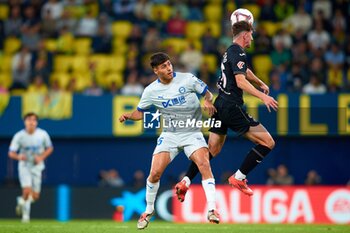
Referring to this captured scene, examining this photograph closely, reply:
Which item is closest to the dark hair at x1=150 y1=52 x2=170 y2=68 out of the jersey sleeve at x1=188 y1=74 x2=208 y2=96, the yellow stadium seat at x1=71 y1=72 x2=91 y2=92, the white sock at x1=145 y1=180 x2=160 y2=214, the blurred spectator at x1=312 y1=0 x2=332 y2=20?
the jersey sleeve at x1=188 y1=74 x2=208 y2=96

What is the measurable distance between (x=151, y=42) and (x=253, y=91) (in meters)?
11.0

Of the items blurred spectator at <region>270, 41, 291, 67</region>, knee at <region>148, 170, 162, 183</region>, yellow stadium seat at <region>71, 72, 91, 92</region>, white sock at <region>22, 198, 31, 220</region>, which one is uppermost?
blurred spectator at <region>270, 41, 291, 67</region>

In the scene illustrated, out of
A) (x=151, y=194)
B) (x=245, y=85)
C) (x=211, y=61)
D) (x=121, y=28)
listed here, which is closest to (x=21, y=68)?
(x=121, y=28)

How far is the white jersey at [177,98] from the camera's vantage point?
504 inches

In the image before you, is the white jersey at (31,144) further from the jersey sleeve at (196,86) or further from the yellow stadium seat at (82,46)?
the jersey sleeve at (196,86)

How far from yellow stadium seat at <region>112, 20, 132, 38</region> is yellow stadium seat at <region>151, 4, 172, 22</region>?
2.30ft

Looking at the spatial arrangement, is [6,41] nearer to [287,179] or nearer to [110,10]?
[110,10]

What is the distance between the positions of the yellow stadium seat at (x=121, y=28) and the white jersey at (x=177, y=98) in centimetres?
1093

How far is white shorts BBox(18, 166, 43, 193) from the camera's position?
18.5 meters

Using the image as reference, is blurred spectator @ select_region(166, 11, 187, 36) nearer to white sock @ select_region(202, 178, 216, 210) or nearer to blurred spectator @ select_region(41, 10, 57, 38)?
blurred spectator @ select_region(41, 10, 57, 38)

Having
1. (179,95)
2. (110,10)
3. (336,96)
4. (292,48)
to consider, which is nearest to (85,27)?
(110,10)

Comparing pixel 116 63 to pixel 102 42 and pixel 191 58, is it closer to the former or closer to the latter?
pixel 102 42

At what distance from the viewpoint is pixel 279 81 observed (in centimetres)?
2173

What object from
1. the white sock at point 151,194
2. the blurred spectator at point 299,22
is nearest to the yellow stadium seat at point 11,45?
the blurred spectator at point 299,22
